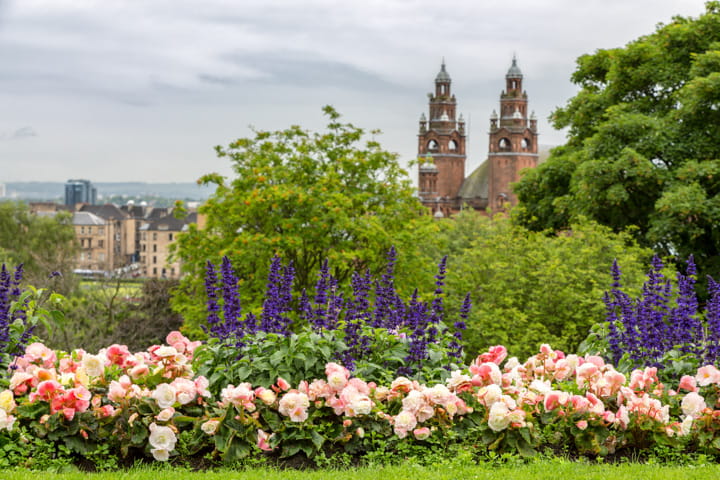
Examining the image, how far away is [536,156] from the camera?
118m

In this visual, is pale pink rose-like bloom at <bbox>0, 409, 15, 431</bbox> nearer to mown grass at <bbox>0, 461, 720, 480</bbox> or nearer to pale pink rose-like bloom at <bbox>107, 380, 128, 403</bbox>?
mown grass at <bbox>0, 461, 720, 480</bbox>

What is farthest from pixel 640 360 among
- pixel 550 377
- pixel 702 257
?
pixel 702 257

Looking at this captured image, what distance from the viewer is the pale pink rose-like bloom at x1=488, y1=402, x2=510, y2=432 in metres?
7.96

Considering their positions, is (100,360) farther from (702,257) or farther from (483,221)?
(483,221)

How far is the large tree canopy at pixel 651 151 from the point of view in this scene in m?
21.1

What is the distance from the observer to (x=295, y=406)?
7.85m

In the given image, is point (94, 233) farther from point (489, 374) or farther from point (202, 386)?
point (489, 374)

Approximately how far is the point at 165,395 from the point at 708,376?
18.1 feet

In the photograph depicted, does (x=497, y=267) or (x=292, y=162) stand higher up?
(x=292, y=162)

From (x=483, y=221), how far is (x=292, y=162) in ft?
75.1

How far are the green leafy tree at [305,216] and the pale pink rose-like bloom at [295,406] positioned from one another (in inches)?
538

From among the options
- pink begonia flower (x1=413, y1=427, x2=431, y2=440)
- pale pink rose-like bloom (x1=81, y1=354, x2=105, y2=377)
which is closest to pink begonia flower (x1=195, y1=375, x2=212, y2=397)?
pale pink rose-like bloom (x1=81, y1=354, x2=105, y2=377)

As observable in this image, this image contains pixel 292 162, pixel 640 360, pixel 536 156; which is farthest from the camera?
pixel 536 156

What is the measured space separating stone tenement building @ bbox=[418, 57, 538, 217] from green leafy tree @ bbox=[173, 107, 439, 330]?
8462 cm
